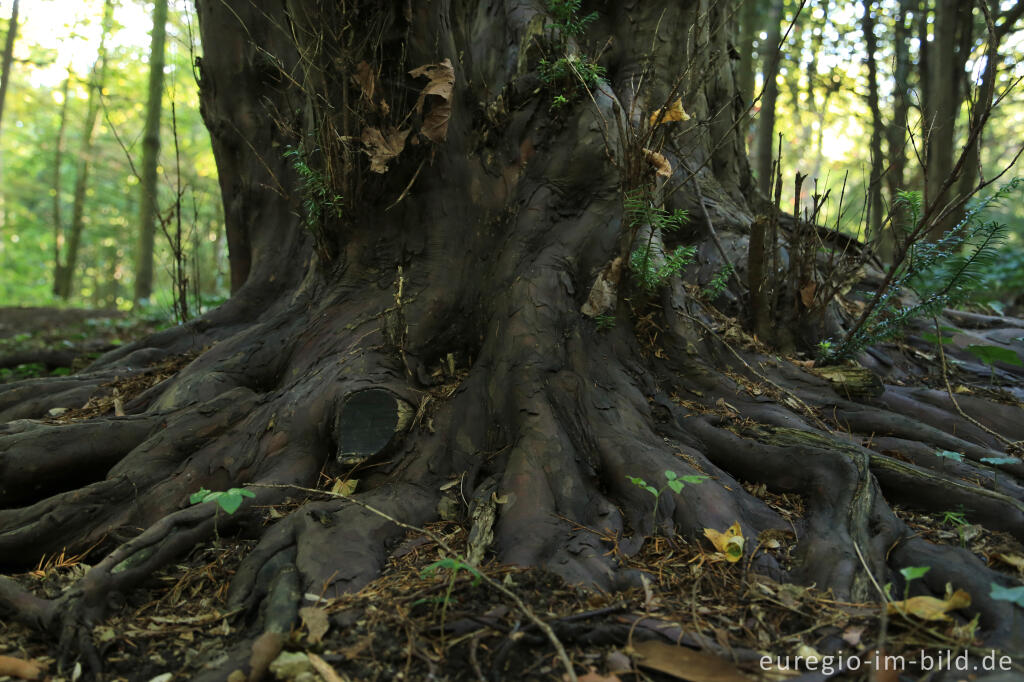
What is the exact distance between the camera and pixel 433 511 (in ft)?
8.70

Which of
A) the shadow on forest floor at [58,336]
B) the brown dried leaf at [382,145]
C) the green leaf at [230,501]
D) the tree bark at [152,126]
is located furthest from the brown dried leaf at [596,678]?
the tree bark at [152,126]

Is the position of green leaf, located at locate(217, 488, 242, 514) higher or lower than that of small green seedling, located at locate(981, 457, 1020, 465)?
lower

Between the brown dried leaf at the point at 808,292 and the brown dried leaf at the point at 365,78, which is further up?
the brown dried leaf at the point at 365,78

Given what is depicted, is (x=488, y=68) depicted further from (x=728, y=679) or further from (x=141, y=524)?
(x=728, y=679)

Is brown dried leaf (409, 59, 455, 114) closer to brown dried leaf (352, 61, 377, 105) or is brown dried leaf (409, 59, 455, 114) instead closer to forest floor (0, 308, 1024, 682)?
brown dried leaf (352, 61, 377, 105)

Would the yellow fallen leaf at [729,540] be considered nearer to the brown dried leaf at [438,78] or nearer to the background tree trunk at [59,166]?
the brown dried leaf at [438,78]

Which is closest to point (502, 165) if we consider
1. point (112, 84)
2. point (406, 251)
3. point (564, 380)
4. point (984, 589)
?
point (406, 251)

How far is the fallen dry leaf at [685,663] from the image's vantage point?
167 centimetres

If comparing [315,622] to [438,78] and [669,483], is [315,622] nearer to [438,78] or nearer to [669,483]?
[669,483]

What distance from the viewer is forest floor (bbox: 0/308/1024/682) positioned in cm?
171

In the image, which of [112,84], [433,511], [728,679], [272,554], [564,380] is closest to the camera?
[728,679]

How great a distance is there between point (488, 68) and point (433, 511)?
312cm

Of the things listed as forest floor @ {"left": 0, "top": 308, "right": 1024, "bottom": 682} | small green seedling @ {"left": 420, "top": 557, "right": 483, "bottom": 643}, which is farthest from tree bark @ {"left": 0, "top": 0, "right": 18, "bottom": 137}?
small green seedling @ {"left": 420, "top": 557, "right": 483, "bottom": 643}

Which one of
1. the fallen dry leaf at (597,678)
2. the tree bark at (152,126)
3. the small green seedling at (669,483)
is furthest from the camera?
the tree bark at (152,126)
